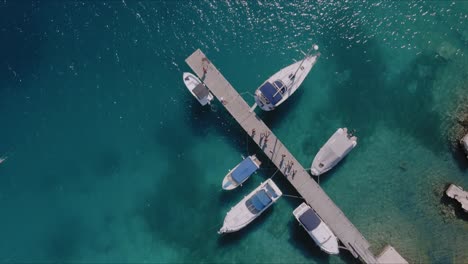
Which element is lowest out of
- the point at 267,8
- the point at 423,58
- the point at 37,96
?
the point at 423,58

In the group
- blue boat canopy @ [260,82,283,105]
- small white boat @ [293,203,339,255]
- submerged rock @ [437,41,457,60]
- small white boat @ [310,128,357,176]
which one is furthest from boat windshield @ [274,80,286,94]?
submerged rock @ [437,41,457,60]

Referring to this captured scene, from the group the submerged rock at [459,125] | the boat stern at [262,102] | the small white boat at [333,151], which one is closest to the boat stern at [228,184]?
the boat stern at [262,102]

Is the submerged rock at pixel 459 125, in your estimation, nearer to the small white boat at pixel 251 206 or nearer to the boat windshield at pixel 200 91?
the small white boat at pixel 251 206

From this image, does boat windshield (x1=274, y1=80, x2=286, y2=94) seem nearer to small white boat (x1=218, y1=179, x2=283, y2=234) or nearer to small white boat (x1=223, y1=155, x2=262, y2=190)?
small white boat (x1=223, y1=155, x2=262, y2=190)

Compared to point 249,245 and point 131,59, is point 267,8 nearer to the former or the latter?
point 131,59

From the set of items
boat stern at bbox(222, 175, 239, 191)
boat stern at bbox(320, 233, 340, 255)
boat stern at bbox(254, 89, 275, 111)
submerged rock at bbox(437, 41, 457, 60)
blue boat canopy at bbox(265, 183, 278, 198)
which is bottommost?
boat stern at bbox(320, 233, 340, 255)

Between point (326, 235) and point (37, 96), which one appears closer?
point (326, 235)

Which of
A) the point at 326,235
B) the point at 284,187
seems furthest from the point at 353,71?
the point at 326,235
